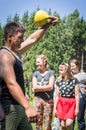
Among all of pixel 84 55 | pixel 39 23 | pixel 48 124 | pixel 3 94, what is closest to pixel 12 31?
pixel 3 94

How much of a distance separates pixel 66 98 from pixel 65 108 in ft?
0.94

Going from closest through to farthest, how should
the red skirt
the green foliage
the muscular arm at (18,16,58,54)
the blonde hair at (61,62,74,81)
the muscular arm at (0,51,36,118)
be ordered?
the muscular arm at (0,51,36,118)
the muscular arm at (18,16,58,54)
the blonde hair at (61,62,74,81)
the red skirt
the green foliage

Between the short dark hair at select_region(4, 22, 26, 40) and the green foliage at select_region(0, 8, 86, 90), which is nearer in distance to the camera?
the short dark hair at select_region(4, 22, 26, 40)

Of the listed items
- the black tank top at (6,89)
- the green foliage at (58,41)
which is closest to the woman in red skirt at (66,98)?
the black tank top at (6,89)

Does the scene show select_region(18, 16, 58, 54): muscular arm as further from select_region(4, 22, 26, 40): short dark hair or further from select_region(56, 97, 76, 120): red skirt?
select_region(56, 97, 76, 120): red skirt

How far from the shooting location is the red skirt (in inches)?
400

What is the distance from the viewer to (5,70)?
528cm

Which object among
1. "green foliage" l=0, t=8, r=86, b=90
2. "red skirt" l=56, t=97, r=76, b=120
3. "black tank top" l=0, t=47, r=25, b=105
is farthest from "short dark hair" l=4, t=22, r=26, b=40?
"green foliage" l=0, t=8, r=86, b=90

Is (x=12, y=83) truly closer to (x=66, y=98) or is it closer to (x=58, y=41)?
(x=66, y=98)

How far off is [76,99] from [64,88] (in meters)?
0.35

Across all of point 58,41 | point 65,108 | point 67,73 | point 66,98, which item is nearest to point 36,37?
point 67,73

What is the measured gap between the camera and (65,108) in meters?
10.3

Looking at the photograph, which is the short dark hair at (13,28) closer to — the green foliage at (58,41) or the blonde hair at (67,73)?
the blonde hair at (67,73)

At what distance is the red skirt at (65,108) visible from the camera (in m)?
10.2
